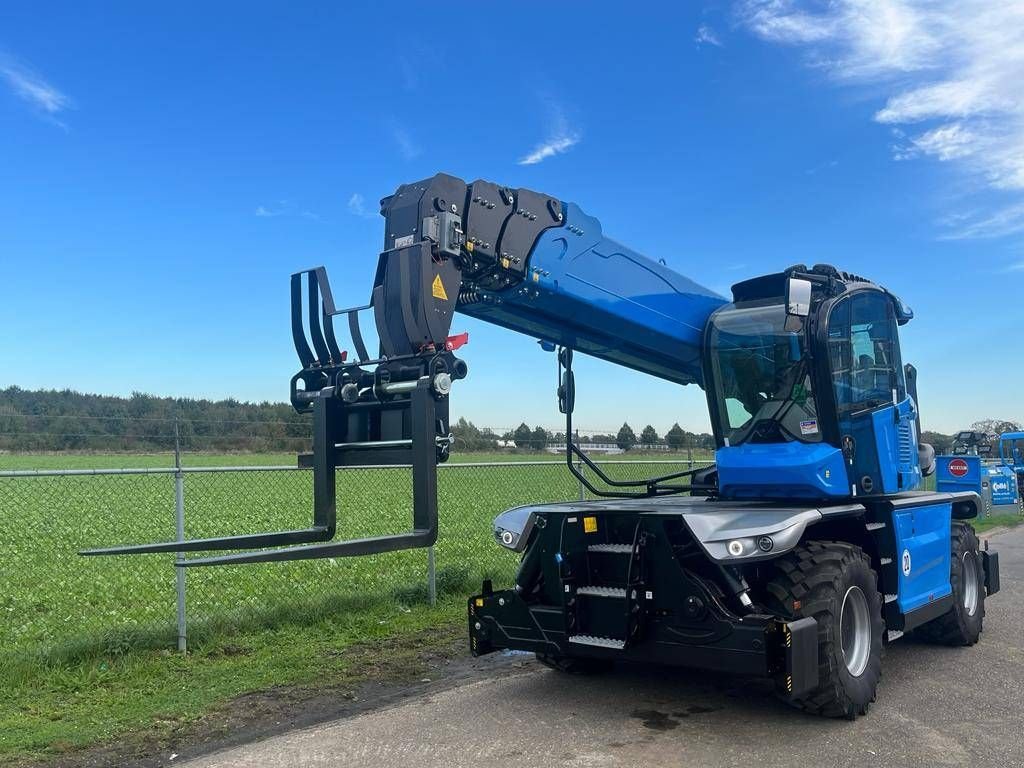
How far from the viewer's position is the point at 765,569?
18.6 ft

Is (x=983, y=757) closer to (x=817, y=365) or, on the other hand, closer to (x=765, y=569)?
(x=765, y=569)

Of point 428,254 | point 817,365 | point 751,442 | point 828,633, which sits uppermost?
point 428,254

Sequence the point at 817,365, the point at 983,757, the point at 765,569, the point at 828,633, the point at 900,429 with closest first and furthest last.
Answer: the point at 983,757
the point at 828,633
the point at 765,569
the point at 817,365
the point at 900,429

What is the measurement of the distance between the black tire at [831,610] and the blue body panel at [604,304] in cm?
206

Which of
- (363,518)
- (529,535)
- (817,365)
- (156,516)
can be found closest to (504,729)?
(529,535)

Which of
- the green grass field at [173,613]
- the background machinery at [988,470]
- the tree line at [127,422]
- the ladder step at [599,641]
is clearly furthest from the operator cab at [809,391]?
the background machinery at [988,470]

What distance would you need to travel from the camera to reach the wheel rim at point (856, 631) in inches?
226

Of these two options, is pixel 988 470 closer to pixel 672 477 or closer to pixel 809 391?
pixel 672 477

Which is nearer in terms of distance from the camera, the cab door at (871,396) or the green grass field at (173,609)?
the green grass field at (173,609)

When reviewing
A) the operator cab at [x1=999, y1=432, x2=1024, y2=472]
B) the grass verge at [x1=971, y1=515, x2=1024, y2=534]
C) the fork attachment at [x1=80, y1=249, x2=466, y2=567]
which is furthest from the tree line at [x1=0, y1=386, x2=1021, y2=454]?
the operator cab at [x1=999, y1=432, x2=1024, y2=472]

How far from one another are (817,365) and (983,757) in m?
2.66

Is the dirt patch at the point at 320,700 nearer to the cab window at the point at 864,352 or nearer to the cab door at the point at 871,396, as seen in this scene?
the cab door at the point at 871,396

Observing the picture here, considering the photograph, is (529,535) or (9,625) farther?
(9,625)

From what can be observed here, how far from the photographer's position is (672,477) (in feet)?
25.2
